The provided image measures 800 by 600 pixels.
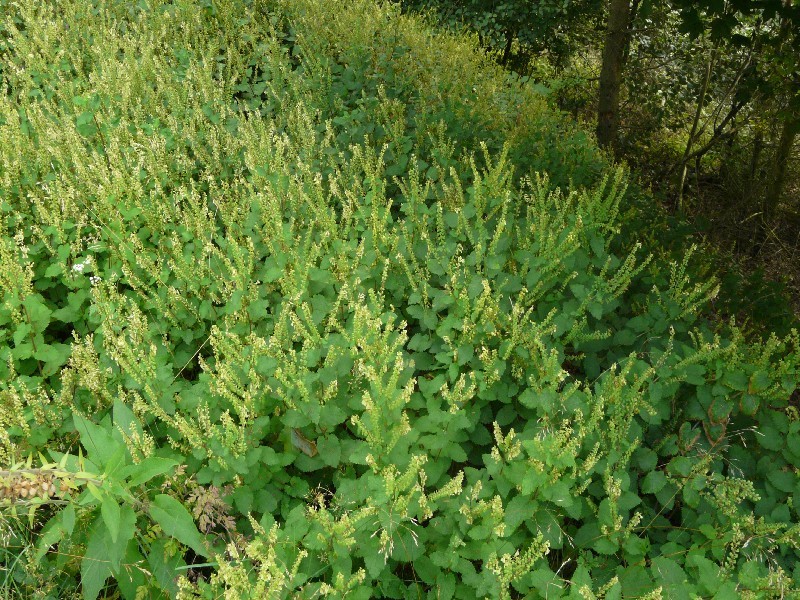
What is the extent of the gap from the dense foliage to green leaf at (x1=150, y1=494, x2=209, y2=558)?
1 cm

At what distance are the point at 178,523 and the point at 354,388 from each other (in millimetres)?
866

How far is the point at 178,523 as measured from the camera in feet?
6.53

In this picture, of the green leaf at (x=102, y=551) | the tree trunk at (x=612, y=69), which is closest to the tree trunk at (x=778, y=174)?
the tree trunk at (x=612, y=69)

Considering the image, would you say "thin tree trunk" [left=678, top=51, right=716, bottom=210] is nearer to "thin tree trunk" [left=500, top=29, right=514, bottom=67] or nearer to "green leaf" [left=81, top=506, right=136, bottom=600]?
"thin tree trunk" [left=500, top=29, right=514, bottom=67]

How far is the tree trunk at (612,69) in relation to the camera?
573 cm

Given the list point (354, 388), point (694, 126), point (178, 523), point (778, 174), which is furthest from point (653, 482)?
point (778, 174)

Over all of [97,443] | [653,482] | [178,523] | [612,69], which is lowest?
[178,523]

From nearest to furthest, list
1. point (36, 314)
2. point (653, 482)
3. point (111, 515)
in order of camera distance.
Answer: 1. point (111, 515)
2. point (653, 482)
3. point (36, 314)

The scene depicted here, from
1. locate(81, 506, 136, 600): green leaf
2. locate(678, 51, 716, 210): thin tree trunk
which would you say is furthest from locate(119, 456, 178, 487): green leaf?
locate(678, 51, 716, 210): thin tree trunk

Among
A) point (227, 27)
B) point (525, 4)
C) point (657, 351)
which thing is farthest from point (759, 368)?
point (525, 4)

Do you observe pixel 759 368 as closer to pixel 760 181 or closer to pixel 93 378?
pixel 93 378

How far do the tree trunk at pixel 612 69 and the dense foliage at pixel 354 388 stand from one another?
90.3 inches

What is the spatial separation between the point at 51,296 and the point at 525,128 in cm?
362

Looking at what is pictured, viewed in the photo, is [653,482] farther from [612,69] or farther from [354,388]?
[612,69]
